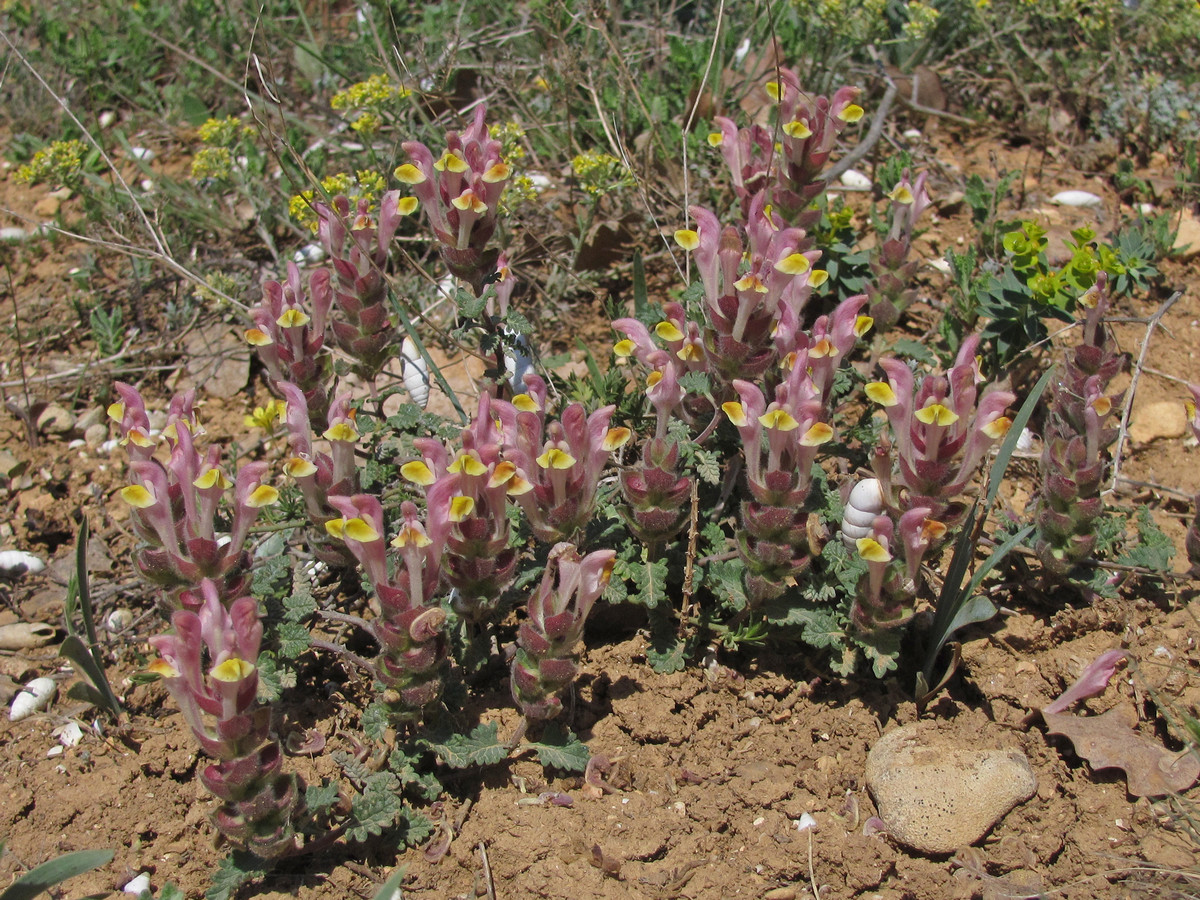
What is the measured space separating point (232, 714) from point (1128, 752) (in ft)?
7.50

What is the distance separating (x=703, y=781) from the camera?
110 inches

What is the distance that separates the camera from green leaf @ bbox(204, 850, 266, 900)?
7.85ft

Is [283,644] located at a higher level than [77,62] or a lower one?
lower

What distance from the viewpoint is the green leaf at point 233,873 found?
7.85 feet

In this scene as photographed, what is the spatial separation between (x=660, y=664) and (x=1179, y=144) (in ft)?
12.8

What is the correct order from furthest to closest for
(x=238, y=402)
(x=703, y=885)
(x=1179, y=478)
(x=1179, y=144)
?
(x=1179, y=144) < (x=238, y=402) < (x=1179, y=478) < (x=703, y=885)

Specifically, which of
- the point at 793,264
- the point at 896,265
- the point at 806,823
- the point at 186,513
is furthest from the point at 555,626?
the point at 896,265

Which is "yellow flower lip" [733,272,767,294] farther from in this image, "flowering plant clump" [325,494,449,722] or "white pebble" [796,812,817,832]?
"white pebble" [796,812,817,832]

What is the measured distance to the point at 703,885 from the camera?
2.50m

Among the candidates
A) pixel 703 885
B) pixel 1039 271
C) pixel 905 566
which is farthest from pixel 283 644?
pixel 1039 271

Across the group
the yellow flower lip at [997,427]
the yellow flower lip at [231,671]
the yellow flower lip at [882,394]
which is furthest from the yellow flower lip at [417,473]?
the yellow flower lip at [997,427]

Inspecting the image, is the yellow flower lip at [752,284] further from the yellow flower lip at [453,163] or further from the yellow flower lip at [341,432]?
the yellow flower lip at [341,432]

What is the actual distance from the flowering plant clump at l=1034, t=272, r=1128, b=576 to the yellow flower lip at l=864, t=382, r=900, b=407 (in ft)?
1.97

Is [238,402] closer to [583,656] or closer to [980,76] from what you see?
[583,656]
